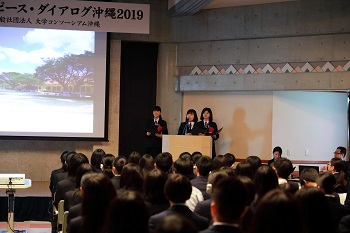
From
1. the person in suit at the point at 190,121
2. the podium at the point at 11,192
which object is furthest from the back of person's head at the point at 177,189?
the person in suit at the point at 190,121

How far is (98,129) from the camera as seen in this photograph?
10.5 m

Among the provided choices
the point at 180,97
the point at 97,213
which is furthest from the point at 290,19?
the point at 97,213

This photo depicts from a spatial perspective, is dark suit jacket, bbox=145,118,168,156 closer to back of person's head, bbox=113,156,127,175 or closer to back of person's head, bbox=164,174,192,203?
back of person's head, bbox=113,156,127,175

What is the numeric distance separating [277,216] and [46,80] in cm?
873

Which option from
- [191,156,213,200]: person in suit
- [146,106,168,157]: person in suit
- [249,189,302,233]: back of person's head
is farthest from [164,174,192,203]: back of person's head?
[146,106,168,157]: person in suit

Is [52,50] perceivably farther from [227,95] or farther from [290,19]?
[290,19]

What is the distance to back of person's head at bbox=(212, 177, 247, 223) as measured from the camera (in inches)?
93.7

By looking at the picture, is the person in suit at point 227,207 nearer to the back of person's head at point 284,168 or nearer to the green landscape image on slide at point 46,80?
the back of person's head at point 284,168

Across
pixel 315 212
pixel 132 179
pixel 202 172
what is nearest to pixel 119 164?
pixel 202 172

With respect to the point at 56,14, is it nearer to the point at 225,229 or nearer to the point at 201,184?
the point at 201,184

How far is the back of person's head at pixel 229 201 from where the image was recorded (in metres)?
2.38

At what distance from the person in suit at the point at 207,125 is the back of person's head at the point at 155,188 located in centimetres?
603

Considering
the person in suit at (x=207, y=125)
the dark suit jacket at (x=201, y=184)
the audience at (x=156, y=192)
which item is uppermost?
the person in suit at (x=207, y=125)

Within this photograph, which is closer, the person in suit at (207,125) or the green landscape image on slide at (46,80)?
the person in suit at (207,125)
